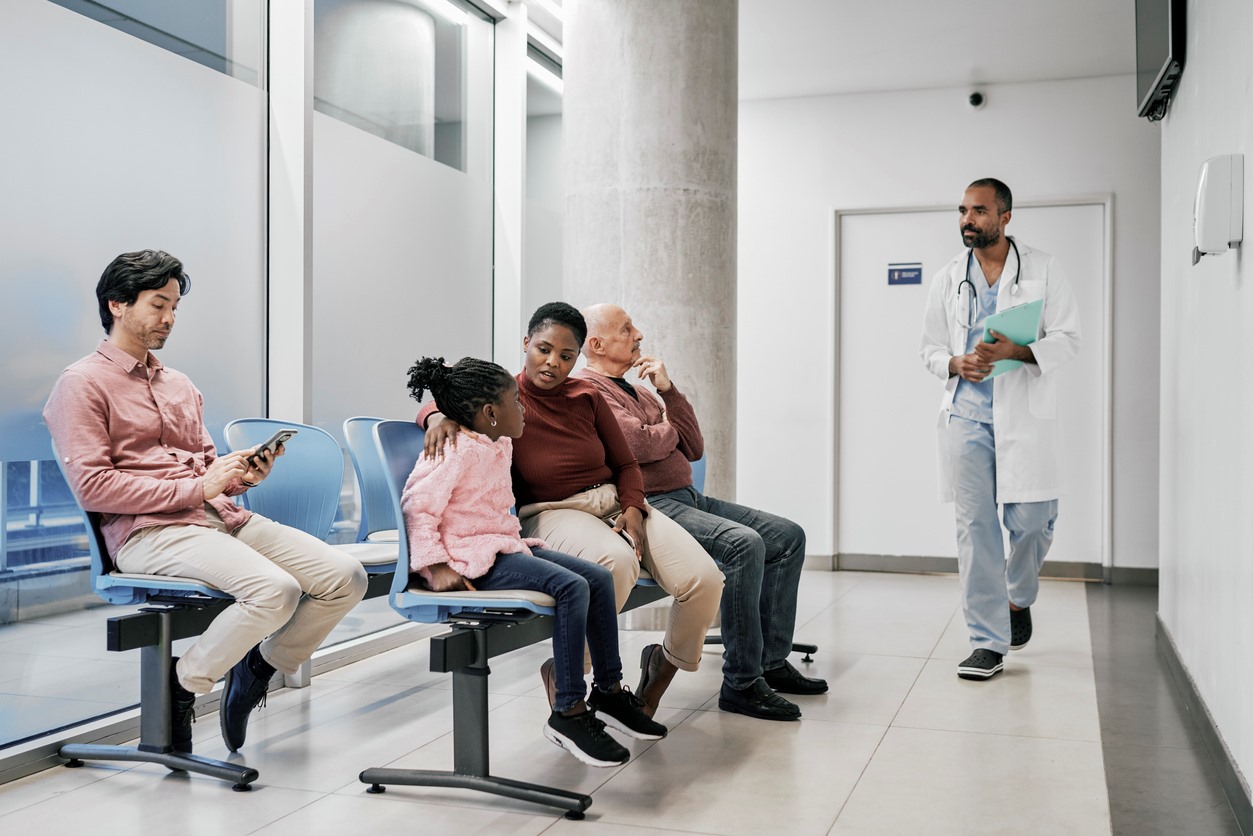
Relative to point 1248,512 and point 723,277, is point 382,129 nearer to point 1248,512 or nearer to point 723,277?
point 723,277

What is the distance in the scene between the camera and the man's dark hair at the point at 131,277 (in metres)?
2.98

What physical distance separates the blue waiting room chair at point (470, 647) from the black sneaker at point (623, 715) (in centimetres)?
32

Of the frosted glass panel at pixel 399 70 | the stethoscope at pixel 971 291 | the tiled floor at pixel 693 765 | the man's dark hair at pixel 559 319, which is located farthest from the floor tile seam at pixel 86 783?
the stethoscope at pixel 971 291

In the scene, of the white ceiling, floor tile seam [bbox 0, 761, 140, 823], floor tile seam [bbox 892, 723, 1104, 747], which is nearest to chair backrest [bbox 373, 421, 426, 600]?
floor tile seam [bbox 0, 761, 140, 823]

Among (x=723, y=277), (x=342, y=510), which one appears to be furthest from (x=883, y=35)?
(x=342, y=510)

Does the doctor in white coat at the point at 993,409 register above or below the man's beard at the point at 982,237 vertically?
below

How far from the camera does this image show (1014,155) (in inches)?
271

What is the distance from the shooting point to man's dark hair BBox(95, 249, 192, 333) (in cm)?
298

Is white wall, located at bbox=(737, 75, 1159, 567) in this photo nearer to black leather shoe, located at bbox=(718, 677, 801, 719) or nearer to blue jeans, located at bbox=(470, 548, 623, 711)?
black leather shoe, located at bbox=(718, 677, 801, 719)

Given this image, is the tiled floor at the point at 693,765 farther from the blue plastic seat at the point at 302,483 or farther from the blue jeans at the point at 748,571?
the blue plastic seat at the point at 302,483

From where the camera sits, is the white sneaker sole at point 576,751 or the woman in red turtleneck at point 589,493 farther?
the woman in red turtleneck at point 589,493

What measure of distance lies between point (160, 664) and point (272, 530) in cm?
44

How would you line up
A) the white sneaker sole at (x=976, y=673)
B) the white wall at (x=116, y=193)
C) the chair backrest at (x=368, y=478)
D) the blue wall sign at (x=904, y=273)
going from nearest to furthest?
the white wall at (x=116, y=193) → the chair backrest at (x=368, y=478) → the white sneaker sole at (x=976, y=673) → the blue wall sign at (x=904, y=273)

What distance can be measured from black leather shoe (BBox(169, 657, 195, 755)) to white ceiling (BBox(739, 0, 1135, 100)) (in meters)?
4.20
